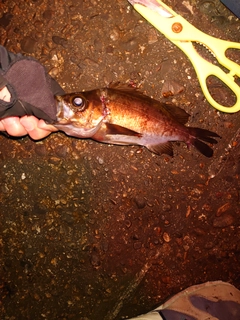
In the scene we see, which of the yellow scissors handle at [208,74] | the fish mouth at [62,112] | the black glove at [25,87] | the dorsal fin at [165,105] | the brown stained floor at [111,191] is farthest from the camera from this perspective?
the brown stained floor at [111,191]

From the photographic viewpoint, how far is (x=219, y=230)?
3.54 metres

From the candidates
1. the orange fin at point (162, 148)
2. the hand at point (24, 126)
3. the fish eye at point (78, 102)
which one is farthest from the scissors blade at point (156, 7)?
the hand at point (24, 126)

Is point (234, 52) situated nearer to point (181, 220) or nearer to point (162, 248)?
point (181, 220)

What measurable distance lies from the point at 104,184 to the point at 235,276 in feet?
6.38

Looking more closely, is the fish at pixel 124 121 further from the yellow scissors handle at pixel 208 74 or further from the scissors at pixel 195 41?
the scissors at pixel 195 41

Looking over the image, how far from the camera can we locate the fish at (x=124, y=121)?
288 cm

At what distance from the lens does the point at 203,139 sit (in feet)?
10.5

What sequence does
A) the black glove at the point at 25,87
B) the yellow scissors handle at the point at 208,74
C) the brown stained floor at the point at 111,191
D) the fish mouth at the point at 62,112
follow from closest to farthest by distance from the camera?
the black glove at the point at 25,87, the fish mouth at the point at 62,112, the yellow scissors handle at the point at 208,74, the brown stained floor at the point at 111,191

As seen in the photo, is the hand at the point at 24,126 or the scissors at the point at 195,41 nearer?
the hand at the point at 24,126

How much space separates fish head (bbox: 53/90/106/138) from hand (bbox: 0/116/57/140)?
21cm

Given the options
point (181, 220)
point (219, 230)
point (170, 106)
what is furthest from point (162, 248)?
point (170, 106)

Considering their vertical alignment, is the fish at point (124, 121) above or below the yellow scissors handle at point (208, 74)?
below

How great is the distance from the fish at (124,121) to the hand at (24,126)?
0.21 meters

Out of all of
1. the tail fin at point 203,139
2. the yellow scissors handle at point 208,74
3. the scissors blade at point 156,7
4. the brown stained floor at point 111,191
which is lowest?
the brown stained floor at point 111,191
